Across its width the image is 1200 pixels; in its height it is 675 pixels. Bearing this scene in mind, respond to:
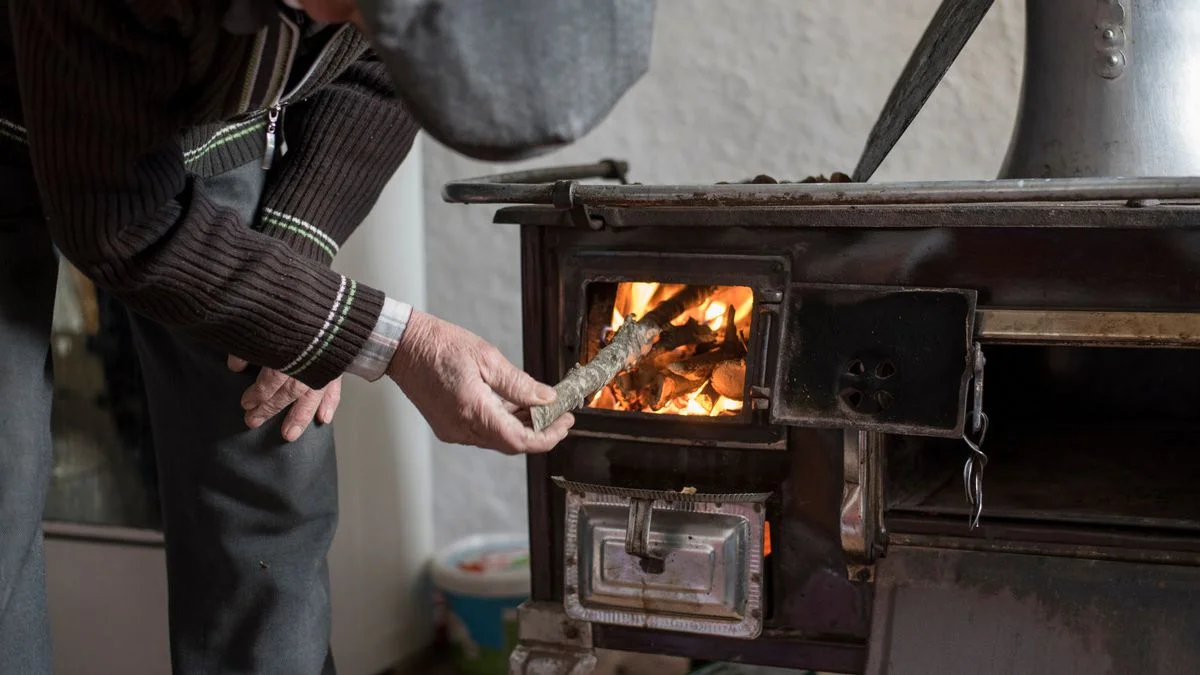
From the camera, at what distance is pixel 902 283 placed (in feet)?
3.62

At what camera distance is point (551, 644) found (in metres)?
1.29

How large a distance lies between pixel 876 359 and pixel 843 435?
9cm

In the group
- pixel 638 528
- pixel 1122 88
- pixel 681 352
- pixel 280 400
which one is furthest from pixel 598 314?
pixel 1122 88

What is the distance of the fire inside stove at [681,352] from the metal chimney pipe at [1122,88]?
0.38m

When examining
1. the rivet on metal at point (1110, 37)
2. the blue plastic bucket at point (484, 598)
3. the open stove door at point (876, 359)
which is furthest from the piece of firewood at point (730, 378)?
the blue plastic bucket at point (484, 598)

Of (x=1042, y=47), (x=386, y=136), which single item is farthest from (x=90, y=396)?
(x=1042, y=47)

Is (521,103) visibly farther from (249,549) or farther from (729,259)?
(249,549)

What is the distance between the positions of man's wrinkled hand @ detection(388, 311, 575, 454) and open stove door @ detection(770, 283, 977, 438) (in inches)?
10.1

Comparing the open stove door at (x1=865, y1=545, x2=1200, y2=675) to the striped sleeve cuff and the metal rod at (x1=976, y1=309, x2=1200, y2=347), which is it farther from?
the striped sleeve cuff

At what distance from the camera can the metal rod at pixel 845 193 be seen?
3.05 feet

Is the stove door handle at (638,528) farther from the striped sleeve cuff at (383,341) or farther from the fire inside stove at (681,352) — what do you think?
the striped sleeve cuff at (383,341)

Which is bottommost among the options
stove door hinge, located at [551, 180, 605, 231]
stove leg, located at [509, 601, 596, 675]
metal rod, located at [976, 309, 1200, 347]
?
stove leg, located at [509, 601, 596, 675]

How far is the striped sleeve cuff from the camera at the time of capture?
102 centimetres

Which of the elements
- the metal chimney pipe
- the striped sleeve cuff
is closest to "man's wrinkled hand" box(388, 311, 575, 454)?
the striped sleeve cuff
